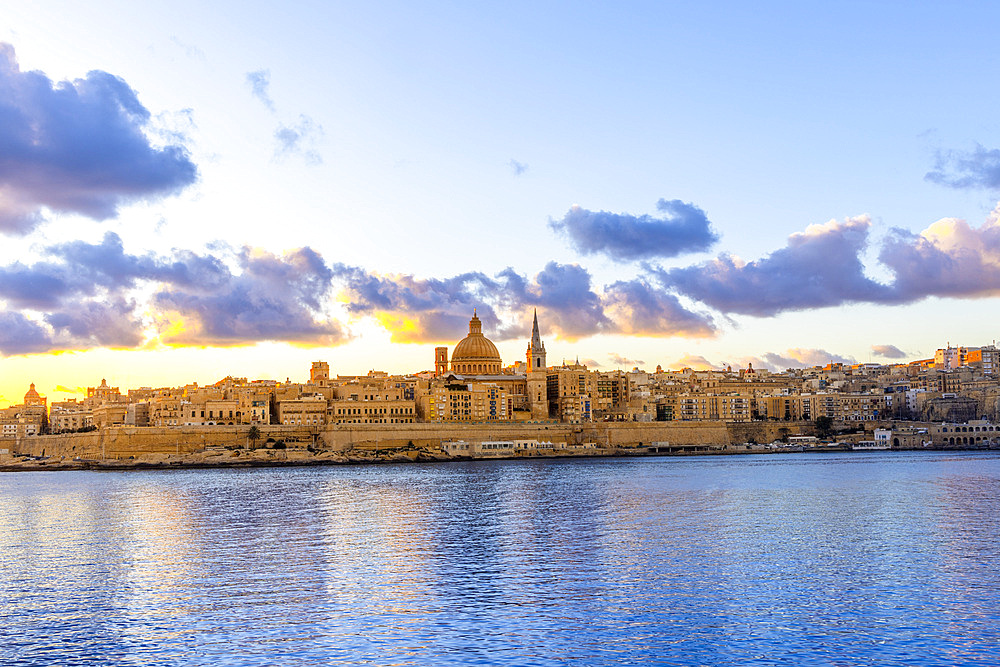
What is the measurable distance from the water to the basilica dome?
68.3 meters

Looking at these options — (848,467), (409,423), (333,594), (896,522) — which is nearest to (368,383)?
(409,423)

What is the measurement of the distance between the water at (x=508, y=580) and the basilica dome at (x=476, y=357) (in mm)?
68288

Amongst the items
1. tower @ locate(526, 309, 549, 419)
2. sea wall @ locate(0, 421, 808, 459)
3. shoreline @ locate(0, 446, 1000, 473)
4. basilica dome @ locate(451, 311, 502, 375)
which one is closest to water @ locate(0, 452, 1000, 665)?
shoreline @ locate(0, 446, 1000, 473)

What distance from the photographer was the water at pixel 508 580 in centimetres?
1412

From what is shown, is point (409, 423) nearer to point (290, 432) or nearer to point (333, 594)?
point (290, 432)

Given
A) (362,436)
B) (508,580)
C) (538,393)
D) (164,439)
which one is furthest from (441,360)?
(508,580)

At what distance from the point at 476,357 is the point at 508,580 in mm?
87405

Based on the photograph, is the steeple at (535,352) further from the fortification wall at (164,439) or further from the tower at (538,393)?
the fortification wall at (164,439)

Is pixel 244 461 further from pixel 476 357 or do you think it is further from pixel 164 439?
pixel 476 357

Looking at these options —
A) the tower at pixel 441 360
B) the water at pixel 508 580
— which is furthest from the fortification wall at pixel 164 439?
the tower at pixel 441 360

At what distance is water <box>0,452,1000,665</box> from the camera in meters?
14.1

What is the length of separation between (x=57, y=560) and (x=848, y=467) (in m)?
46.3

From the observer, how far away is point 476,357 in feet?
349

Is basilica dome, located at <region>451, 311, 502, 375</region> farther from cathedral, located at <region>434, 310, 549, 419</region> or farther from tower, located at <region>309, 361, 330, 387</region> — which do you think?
tower, located at <region>309, 361, 330, 387</region>
